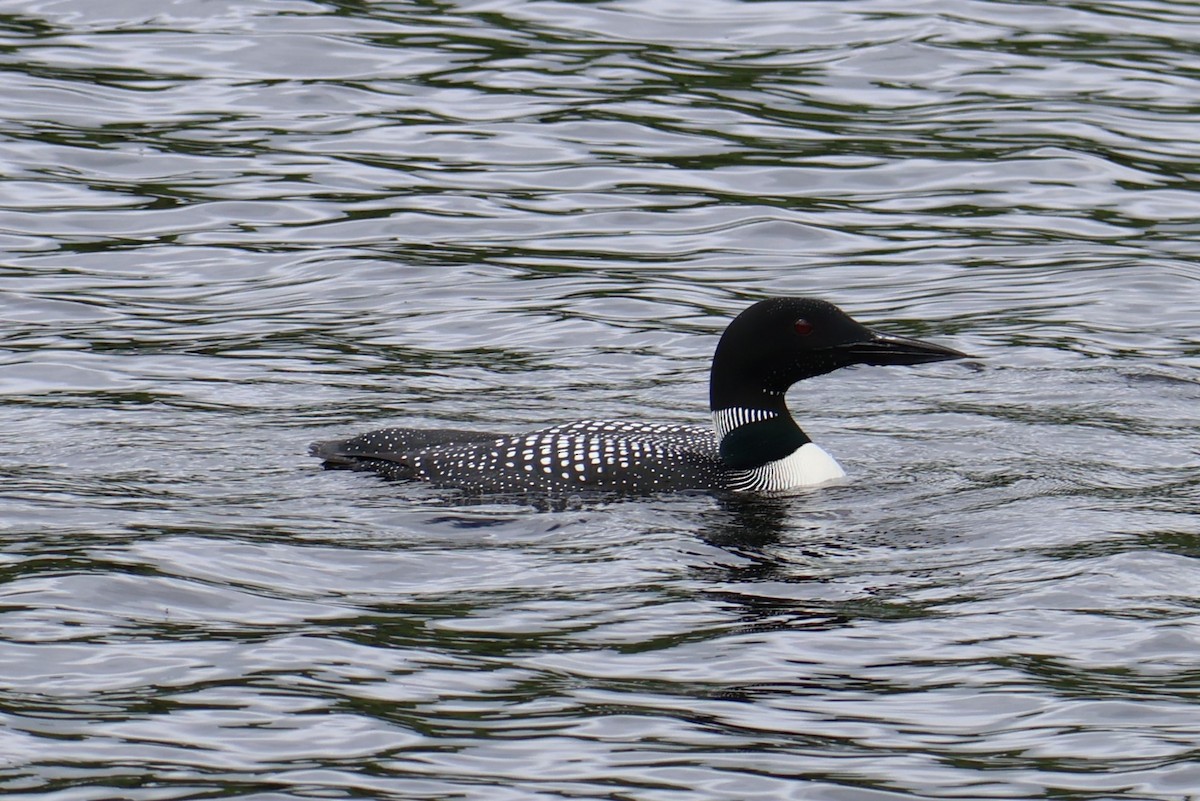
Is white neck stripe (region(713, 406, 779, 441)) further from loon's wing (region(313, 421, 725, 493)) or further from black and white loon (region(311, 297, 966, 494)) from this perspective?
loon's wing (region(313, 421, 725, 493))

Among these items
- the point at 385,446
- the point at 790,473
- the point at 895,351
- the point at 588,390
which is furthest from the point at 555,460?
the point at 588,390

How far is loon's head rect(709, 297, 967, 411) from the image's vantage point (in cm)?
773

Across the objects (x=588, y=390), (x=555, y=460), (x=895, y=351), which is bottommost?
(x=588, y=390)

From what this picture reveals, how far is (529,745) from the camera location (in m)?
5.06

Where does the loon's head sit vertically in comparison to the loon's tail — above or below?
above

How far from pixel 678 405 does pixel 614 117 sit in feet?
13.8

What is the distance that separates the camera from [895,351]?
7.72 m

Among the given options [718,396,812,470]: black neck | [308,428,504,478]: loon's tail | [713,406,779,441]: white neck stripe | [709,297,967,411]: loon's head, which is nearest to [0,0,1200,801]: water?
[308,428,504,478]: loon's tail

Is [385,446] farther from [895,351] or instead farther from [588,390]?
[895,351]

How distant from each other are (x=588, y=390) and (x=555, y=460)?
148 cm

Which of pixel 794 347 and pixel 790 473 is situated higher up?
pixel 794 347

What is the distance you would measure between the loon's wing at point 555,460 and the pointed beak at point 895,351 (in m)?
0.63

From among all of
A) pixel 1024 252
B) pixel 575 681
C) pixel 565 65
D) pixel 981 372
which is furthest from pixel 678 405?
pixel 565 65

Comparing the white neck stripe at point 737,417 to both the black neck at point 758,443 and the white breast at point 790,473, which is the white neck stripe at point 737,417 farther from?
the white breast at point 790,473
